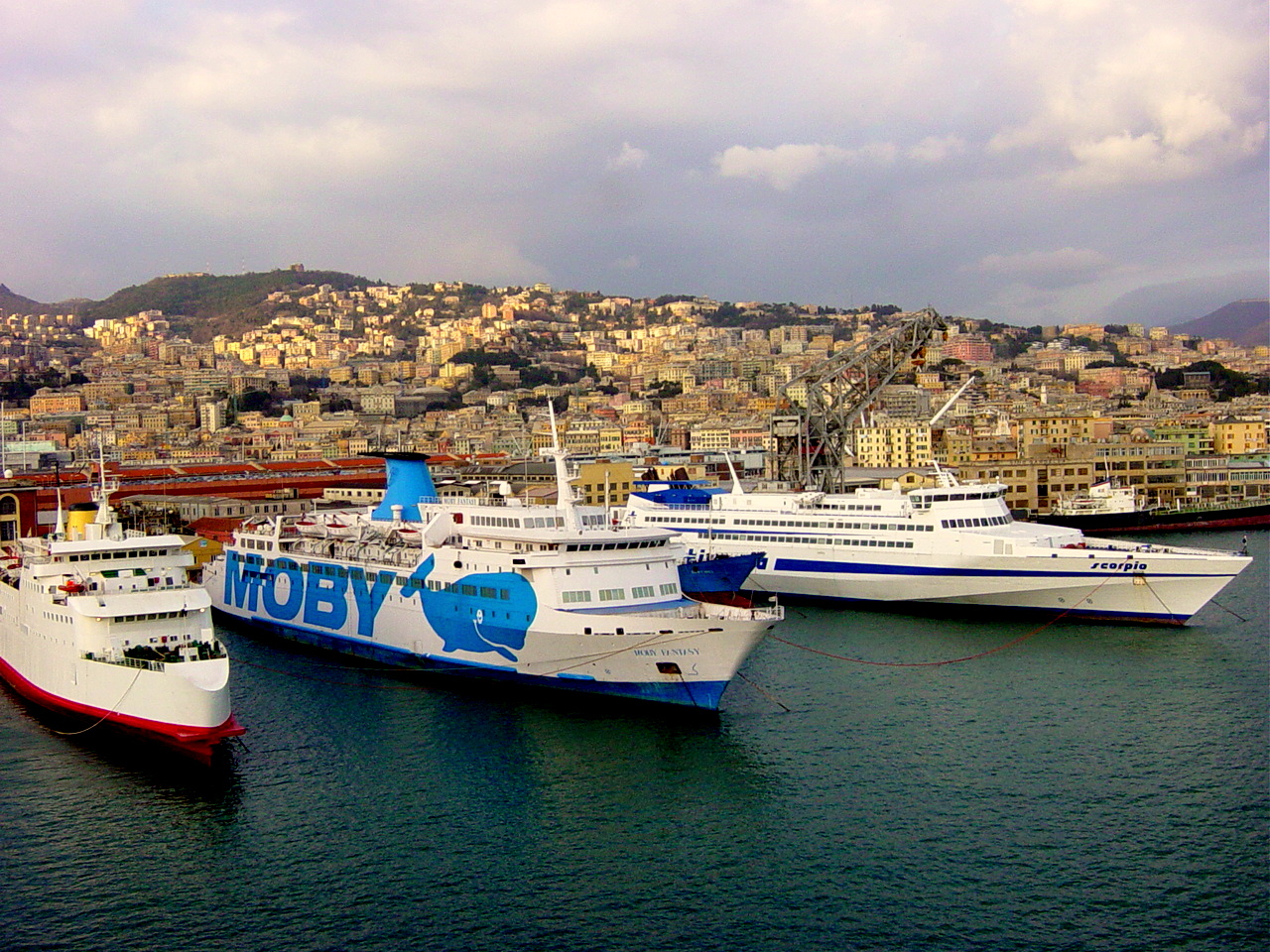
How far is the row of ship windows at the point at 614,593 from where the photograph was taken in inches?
814

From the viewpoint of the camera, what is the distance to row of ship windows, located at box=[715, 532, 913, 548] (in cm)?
3000

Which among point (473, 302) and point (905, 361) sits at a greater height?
point (473, 302)

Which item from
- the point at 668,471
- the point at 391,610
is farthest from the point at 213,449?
the point at 391,610

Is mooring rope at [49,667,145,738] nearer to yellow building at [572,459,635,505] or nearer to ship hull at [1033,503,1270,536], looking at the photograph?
yellow building at [572,459,635,505]

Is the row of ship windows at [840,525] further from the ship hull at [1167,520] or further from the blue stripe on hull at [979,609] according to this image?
the ship hull at [1167,520]

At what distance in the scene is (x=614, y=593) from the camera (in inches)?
828

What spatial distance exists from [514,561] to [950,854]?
9.72m

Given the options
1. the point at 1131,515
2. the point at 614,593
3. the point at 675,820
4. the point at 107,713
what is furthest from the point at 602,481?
the point at 675,820

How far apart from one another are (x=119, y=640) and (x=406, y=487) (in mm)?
11200

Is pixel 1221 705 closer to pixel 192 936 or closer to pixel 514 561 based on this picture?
pixel 514 561

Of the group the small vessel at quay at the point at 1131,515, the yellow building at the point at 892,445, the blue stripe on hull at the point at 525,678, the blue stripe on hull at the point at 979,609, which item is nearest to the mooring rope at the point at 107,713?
the blue stripe on hull at the point at 525,678

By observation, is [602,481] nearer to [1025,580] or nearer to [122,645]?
[1025,580]

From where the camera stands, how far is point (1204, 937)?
12.2 meters

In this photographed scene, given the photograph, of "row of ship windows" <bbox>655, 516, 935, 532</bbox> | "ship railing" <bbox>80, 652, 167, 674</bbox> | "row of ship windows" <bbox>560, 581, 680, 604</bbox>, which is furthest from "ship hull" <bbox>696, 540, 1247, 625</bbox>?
"ship railing" <bbox>80, 652, 167, 674</bbox>
